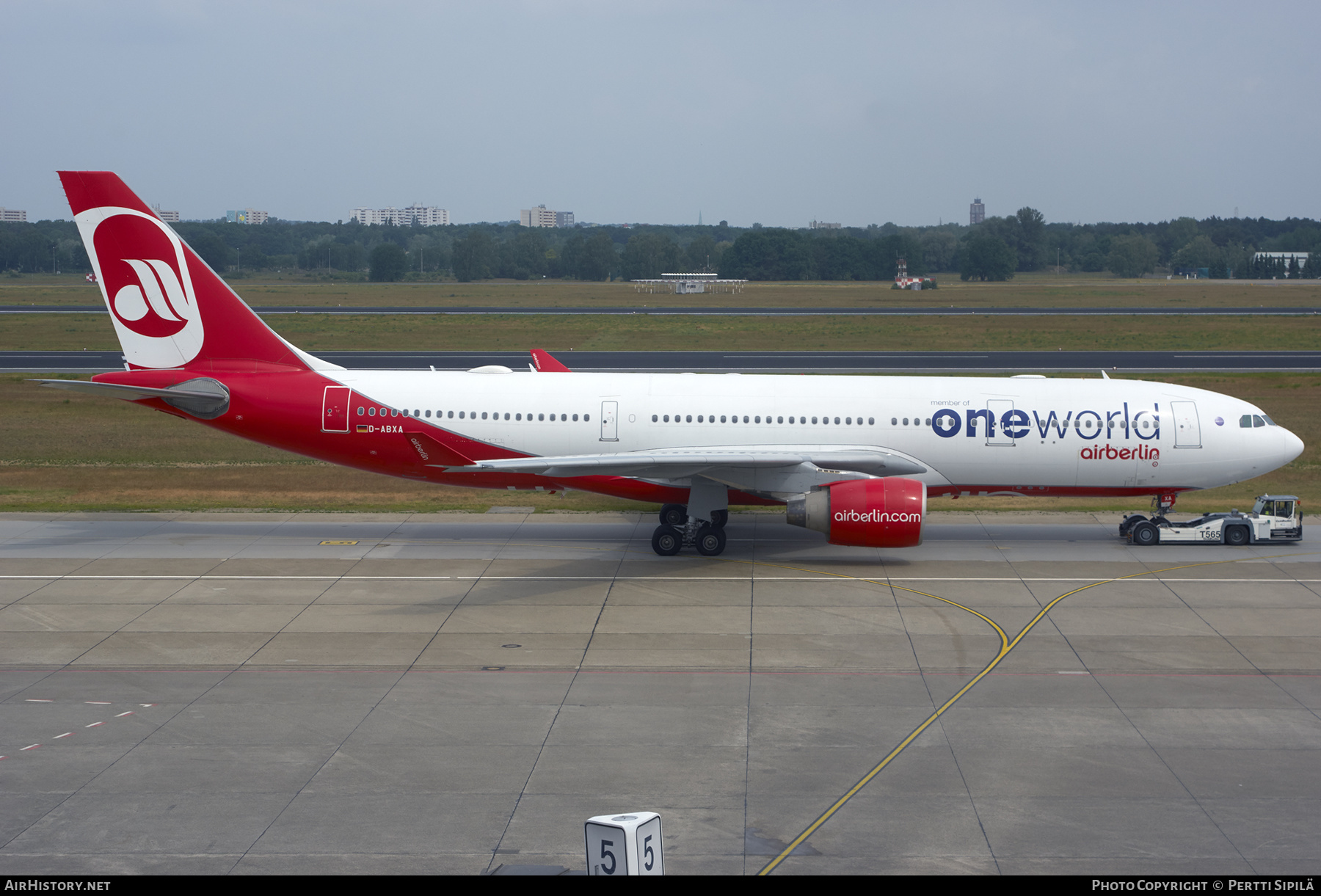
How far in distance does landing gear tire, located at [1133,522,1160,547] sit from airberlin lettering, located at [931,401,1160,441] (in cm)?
242

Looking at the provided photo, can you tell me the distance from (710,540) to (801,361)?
135ft

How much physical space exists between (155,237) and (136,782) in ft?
54.9

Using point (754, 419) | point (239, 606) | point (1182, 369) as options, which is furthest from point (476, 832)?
point (1182, 369)

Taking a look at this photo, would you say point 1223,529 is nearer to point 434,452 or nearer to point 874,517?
point 874,517

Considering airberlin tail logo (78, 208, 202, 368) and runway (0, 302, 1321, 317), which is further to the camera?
runway (0, 302, 1321, 317)

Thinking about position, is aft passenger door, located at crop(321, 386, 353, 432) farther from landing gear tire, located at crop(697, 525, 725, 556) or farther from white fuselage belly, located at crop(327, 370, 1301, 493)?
landing gear tire, located at crop(697, 525, 725, 556)

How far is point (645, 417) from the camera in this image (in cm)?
2767

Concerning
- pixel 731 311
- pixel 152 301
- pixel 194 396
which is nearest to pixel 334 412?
pixel 194 396

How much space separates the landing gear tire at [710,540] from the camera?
27.0 m

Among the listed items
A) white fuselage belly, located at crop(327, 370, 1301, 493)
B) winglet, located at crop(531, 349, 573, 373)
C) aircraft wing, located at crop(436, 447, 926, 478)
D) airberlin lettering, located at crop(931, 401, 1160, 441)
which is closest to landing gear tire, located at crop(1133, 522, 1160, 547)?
white fuselage belly, located at crop(327, 370, 1301, 493)

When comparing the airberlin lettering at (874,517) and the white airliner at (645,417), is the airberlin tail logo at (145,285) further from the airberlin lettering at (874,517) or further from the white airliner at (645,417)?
the airberlin lettering at (874,517)

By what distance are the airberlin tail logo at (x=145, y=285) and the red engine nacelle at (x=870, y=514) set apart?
15.7 m

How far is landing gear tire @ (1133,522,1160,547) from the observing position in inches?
1109
